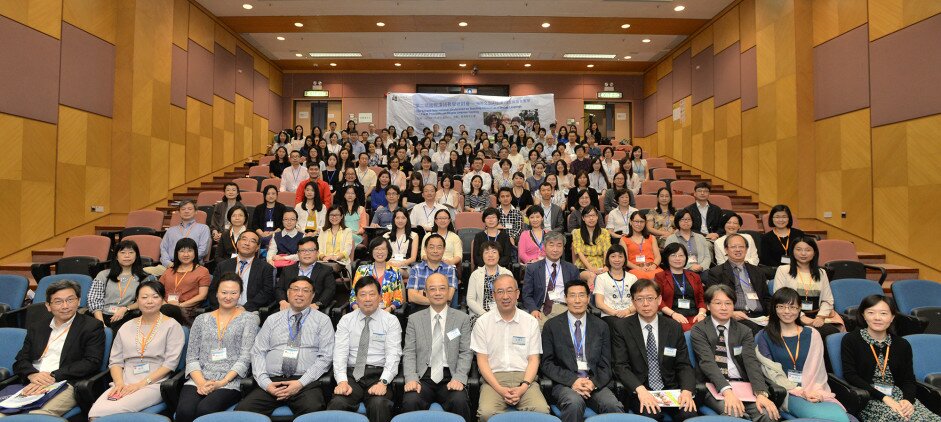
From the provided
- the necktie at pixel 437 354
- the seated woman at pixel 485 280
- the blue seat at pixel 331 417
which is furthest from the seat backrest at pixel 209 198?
the blue seat at pixel 331 417

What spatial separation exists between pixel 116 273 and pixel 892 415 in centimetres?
532

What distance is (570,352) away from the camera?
10.2 feet

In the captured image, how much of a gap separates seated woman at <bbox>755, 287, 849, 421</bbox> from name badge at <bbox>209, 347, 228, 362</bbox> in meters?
3.33

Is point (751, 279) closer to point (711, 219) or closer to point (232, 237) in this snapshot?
point (711, 219)

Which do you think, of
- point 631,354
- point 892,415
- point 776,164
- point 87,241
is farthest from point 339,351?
point 776,164

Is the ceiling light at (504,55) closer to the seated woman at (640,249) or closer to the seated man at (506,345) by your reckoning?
the seated woman at (640,249)

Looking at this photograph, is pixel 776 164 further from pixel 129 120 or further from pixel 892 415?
pixel 129 120

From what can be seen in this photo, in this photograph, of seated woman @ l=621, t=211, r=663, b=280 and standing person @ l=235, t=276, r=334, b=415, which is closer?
standing person @ l=235, t=276, r=334, b=415

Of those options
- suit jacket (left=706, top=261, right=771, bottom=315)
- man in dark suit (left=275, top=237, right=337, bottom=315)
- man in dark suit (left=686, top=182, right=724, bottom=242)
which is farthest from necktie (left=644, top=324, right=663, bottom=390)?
man in dark suit (left=686, top=182, right=724, bottom=242)

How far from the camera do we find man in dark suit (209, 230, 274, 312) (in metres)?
4.04

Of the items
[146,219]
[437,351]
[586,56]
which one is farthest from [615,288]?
[586,56]

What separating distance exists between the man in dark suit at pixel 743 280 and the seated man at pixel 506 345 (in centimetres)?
187

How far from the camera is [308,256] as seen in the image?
158 inches

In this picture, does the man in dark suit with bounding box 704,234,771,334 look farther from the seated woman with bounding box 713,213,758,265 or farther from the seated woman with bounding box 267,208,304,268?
the seated woman with bounding box 267,208,304,268
